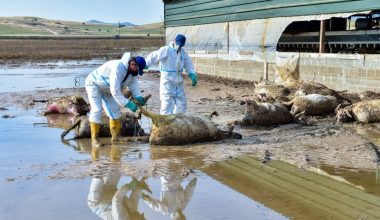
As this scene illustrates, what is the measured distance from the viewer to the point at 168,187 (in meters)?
6.47

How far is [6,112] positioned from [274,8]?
891cm

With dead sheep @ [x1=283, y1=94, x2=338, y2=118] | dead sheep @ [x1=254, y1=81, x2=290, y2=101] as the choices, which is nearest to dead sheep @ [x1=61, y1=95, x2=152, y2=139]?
dead sheep @ [x1=283, y1=94, x2=338, y2=118]

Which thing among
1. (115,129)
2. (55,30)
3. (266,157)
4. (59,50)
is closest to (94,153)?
(115,129)

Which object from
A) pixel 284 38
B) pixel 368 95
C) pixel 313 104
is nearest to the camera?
pixel 313 104

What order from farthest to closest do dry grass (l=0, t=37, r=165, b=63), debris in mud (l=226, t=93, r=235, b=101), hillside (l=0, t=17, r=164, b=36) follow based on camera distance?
1. hillside (l=0, t=17, r=164, b=36)
2. dry grass (l=0, t=37, r=165, b=63)
3. debris in mud (l=226, t=93, r=235, b=101)

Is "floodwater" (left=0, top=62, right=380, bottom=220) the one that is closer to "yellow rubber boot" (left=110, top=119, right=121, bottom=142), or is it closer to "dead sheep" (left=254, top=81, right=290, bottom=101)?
"yellow rubber boot" (left=110, top=119, right=121, bottom=142)

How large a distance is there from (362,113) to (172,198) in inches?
219

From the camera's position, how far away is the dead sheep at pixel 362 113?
1023 cm

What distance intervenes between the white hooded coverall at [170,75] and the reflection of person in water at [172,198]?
331 cm

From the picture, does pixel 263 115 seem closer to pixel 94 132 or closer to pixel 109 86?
pixel 109 86

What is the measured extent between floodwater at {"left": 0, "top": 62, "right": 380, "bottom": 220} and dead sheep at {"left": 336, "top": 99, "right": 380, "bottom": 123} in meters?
3.47

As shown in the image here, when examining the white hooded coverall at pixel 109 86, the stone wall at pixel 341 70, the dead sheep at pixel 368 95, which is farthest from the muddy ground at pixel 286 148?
the stone wall at pixel 341 70

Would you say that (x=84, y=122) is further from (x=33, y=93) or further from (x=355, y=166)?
(x=33, y=93)

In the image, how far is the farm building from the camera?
13.8 metres
